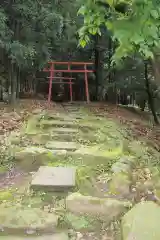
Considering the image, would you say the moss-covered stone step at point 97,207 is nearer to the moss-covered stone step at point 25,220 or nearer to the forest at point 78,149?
the forest at point 78,149

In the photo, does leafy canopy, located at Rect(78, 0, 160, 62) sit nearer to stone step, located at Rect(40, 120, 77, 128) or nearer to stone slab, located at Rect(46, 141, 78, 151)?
stone slab, located at Rect(46, 141, 78, 151)

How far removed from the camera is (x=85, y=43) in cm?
221

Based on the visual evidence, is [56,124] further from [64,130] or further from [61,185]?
[61,185]

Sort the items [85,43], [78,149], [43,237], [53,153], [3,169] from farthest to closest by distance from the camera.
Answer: [78,149]
[53,153]
[3,169]
[43,237]
[85,43]

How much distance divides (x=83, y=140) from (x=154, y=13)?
206 inches

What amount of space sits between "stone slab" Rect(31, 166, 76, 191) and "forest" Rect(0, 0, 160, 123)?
1621 mm

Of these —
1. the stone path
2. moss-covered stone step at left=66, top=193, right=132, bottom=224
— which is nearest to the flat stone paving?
the stone path

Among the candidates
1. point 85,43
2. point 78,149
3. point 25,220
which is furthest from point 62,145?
point 85,43

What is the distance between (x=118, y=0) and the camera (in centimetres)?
179

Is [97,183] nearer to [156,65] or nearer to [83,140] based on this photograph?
[83,140]

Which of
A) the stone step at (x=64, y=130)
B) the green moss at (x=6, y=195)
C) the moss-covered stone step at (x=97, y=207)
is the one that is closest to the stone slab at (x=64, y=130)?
the stone step at (x=64, y=130)

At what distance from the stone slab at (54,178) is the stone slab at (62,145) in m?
1.18

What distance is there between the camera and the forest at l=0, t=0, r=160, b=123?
1652 millimetres

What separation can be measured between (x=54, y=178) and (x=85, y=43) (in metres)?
2.53
